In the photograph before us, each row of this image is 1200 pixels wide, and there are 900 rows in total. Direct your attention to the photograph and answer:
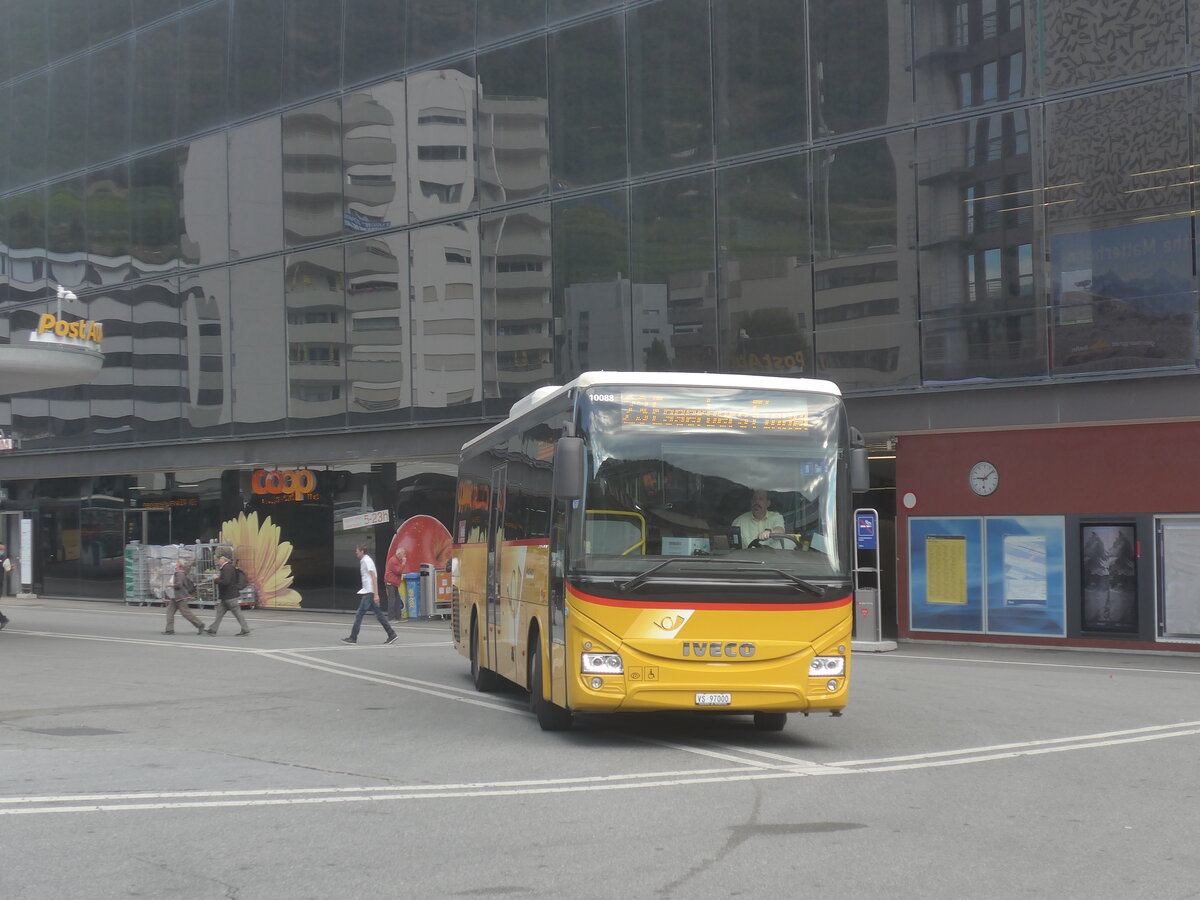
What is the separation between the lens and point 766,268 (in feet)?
90.8

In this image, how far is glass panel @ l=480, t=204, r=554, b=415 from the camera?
3195cm

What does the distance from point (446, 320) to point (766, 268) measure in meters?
9.45

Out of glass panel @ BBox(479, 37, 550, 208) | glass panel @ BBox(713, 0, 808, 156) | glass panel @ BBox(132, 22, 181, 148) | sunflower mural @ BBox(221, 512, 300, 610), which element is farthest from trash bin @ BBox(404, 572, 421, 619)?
glass panel @ BBox(132, 22, 181, 148)

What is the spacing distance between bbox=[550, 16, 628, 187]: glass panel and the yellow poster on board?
34.1 feet

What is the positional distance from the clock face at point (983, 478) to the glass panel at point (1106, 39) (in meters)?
6.61

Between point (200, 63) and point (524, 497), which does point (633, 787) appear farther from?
point (200, 63)

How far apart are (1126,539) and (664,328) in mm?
10114

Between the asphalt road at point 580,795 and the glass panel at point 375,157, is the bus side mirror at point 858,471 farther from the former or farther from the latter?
the glass panel at point 375,157

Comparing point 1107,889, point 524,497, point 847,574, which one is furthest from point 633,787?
point 524,497

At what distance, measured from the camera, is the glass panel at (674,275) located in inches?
1129

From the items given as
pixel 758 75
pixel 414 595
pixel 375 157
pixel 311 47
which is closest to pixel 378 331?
pixel 375 157

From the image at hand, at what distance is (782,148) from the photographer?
27547mm

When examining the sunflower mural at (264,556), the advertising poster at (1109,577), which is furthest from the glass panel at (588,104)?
the sunflower mural at (264,556)

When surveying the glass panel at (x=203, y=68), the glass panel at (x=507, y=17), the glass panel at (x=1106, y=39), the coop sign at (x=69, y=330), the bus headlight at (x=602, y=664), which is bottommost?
the bus headlight at (x=602, y=664)
